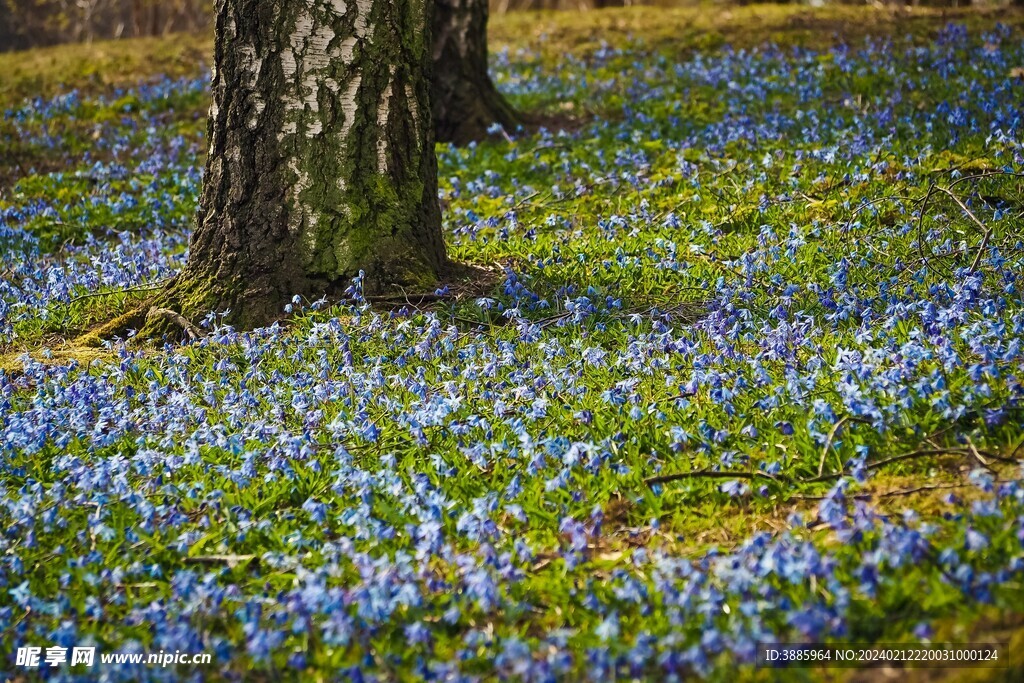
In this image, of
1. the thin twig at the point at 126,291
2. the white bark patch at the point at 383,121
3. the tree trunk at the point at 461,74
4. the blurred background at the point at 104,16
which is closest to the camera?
the white bark patch at the point at 383,121

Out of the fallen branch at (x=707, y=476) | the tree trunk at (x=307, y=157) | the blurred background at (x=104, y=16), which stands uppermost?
the blurred background at (x=104, y=16)

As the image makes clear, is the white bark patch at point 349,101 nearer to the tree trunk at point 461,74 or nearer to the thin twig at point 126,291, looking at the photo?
the thin twig at point 126,291

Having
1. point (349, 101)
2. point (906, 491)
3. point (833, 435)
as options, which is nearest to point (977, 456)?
point (906, 491)

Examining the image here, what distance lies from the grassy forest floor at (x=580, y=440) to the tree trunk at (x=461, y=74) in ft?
6.50

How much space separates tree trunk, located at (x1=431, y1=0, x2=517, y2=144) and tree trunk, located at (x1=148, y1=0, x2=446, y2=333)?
341 centimetres

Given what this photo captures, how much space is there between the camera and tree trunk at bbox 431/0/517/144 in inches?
340

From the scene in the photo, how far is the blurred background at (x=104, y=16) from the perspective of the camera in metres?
21.3

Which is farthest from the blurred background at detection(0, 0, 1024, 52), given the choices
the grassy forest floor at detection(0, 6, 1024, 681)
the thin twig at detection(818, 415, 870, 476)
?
the thin twig at detection(818, 415, 870, 476)

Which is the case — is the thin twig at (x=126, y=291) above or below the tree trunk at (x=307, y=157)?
below

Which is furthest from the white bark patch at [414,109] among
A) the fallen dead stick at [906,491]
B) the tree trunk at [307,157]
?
the fallen dead stick at [906,491]

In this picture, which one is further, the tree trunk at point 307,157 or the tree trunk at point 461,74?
the tree trunk at point 461,74

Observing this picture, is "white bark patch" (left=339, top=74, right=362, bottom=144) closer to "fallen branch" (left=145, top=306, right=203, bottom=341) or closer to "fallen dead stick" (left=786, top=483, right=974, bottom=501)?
"fallen branch" (left=145, top=306, right=203, bottom=341)

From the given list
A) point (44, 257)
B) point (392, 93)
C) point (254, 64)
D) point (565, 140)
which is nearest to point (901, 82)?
point (565, 140)

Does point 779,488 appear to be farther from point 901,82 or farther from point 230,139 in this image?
point 901,82
